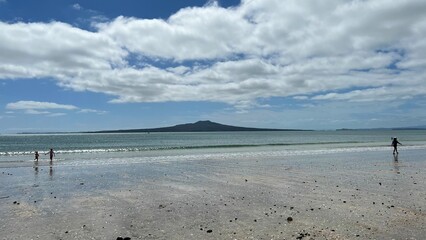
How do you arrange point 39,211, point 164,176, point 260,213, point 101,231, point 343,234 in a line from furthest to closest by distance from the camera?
point 164,176 → point 39,211 → point 260,213 → point 101,231 → point 343,234

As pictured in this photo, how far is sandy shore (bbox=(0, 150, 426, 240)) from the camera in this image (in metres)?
12.3

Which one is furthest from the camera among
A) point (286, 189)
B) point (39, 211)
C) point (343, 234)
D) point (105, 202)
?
point (286, 189)

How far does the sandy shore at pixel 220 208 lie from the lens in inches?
483

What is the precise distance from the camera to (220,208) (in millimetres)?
16047

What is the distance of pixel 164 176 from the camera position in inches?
1125

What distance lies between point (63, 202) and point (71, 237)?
669 centimetres

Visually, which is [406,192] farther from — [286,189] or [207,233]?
[207,233]

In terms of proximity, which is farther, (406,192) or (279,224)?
(406,192)

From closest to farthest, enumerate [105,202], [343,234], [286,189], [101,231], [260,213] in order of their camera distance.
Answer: [343,234] < [101,231] < [260,213] < [105,202] < [286,189]

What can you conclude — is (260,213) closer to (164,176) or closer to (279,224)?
(279,224)

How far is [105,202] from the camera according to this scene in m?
17.9

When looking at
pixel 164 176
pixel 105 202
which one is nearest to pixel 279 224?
pixel 105 202

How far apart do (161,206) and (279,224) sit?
600 cm

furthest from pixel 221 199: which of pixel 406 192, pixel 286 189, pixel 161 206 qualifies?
pixel 406 192
